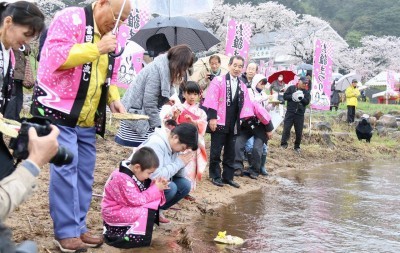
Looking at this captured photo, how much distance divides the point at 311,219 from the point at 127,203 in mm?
2343

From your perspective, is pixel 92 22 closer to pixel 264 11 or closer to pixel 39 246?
pixel 39 246

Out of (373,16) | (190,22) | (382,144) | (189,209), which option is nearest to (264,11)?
(373,16)

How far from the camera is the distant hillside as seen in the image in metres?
47.4

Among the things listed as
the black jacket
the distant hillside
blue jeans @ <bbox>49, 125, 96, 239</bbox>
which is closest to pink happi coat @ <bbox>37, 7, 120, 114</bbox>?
blue jeans @ <bbox>49, 125, 96, 239</bbox>

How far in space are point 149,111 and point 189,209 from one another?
3.99ft

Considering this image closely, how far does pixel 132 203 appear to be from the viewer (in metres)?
3.70

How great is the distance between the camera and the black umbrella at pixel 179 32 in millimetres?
8391

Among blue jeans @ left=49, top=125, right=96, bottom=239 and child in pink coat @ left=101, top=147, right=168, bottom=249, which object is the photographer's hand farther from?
child in pink coat @ left=101, top=147, right=168, bottom=249

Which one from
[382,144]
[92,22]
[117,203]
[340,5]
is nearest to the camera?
[92,22]

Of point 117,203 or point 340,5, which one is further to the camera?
point 340,5

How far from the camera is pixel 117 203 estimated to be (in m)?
3.72

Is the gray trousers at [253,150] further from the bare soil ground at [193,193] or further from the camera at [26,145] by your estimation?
the camera at [26,145]

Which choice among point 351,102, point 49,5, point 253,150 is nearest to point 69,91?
point 253,150

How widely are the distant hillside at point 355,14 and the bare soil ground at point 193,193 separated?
36235 millimetres
